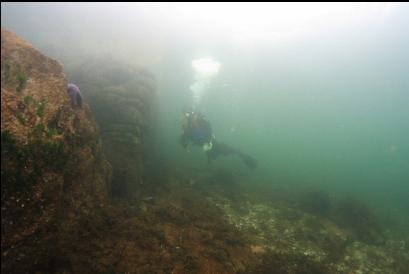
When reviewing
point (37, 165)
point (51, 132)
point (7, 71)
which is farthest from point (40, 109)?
point (37, 165)

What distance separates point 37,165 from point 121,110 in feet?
37.4

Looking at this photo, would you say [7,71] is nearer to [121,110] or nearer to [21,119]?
[21,119]

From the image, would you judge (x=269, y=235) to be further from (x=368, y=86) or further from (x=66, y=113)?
(x=368, y=86)

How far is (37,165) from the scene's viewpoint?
5.59 m

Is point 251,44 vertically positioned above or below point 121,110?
above

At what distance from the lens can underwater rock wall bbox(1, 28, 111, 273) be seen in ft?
16.7

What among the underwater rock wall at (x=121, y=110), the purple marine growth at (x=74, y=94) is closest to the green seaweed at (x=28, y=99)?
the purple marine growth at (x=74, y=94)

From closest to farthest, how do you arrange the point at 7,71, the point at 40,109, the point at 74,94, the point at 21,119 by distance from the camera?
1. the point at 21,119
2. the point at 7,71
3. the point at 40,109
4. the point at 74,94

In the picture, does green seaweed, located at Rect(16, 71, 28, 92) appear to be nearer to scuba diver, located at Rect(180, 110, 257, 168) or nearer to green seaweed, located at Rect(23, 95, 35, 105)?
green seaweed, located at Rect(23, 95, 35, 105)

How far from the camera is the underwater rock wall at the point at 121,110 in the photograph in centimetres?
1335

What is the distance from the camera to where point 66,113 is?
7.11 meters

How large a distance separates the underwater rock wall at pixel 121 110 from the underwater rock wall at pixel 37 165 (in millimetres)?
4886

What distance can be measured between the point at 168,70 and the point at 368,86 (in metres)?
37.8

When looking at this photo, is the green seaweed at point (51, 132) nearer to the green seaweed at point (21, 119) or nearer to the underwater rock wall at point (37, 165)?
the underwater rock wall at point (37, 165)
